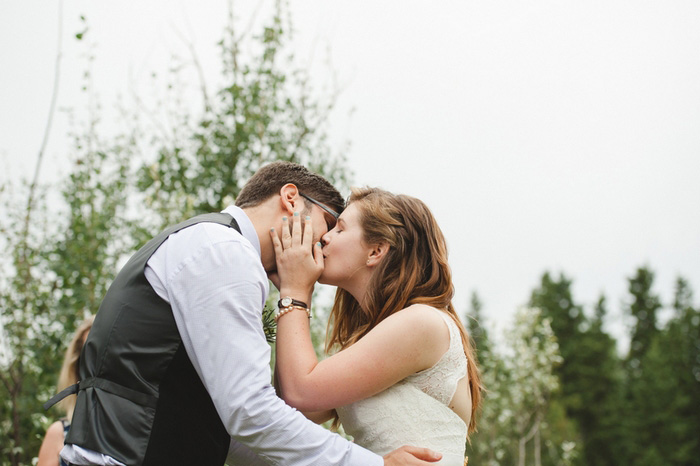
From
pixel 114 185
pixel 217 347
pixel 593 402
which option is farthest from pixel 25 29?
pixel 593 402

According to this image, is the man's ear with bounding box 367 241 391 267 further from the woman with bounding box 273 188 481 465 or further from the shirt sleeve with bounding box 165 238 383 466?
the shirt sleeve with bounding box 165 238 383 466

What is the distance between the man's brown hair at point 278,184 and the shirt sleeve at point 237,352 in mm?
684

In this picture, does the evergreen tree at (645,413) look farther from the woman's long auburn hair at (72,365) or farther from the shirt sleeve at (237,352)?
the shirt sleeve at (237,352)

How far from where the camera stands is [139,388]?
2.15 m

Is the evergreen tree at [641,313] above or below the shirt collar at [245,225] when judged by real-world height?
below

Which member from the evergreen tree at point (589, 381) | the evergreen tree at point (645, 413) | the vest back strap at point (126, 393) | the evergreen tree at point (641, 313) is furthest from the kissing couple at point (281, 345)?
the evergreen tree at point (641, 313)

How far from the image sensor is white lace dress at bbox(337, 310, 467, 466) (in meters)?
2.73

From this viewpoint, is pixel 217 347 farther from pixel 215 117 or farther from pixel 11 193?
pixel 11 193

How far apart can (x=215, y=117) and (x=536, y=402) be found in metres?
4.82

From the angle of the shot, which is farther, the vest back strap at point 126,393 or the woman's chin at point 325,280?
the woman's chin at point 325,280

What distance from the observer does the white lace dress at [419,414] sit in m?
2.73

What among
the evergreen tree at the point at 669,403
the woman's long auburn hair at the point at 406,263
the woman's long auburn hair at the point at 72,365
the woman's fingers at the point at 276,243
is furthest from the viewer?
the evergreen tree at the point at 669,403

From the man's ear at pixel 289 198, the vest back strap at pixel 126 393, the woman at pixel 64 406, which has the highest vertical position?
the man's ear at pixel 289 198

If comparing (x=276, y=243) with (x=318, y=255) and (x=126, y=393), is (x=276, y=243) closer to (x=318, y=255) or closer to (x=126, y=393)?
(x=318, y=255)
